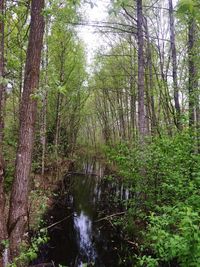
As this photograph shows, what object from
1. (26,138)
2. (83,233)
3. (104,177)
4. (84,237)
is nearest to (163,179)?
(104,177)

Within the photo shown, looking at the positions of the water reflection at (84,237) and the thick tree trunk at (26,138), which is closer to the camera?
the thick tree trunk at (26,138)

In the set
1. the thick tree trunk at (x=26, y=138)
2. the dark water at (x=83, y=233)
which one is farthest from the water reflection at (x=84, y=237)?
the thick tree trunk at (x=26, y=138)

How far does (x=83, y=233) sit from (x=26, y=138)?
19.4 ft

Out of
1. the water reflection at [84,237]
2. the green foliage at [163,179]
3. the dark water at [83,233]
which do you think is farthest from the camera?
the water reflection at [84,237]

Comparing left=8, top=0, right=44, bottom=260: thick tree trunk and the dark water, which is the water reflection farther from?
left=8, top=0, right=44, bottom=260: thick tree trunk

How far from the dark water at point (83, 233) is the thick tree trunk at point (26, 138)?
5.67 ft

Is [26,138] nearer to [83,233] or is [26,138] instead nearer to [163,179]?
[163,179]

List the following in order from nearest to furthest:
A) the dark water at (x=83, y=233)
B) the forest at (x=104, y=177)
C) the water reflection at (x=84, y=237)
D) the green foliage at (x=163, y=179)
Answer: the forest at (x=104, y=177), the green foliage at (x=163, y=179), the dark water at (x=83, y=233), the water reflection at (x=84, y=237)

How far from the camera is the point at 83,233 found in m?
9.09

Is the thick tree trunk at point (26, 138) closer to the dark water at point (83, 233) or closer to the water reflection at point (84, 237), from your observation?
the dark water at point (83, 233)

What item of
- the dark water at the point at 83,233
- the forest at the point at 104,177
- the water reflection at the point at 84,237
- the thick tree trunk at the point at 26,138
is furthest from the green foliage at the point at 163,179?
the thick tree trunk at the point at 26,138

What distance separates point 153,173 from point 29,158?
12.7 feet

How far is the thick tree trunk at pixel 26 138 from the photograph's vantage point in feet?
14.1

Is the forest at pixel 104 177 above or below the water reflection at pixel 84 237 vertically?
above
